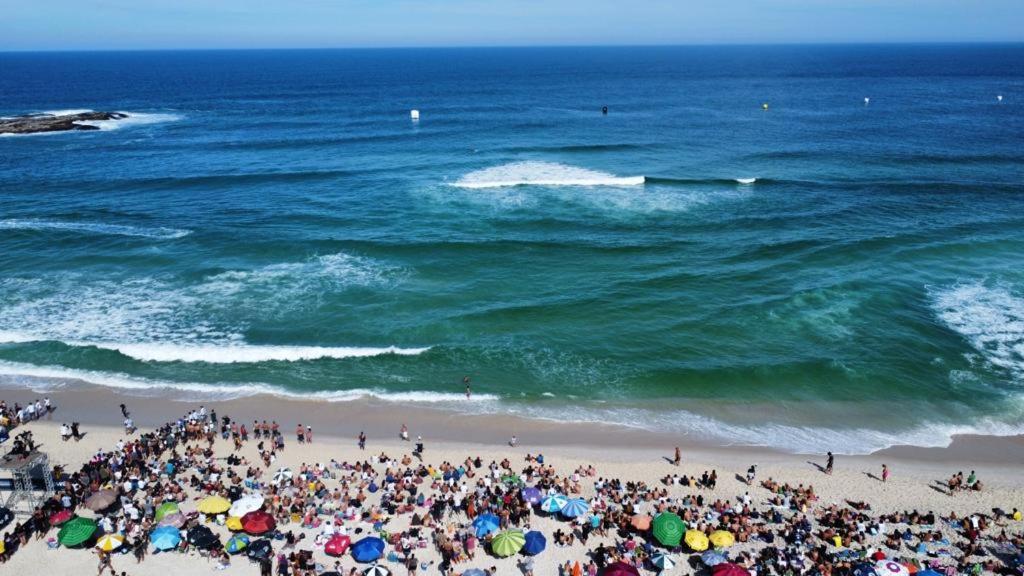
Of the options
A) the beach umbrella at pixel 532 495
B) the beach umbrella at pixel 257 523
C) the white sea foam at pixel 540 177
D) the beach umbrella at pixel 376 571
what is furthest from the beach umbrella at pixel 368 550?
the white sea foam at pixel 540 177

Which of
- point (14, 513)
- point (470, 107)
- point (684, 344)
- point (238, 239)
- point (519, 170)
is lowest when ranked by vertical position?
point (14, 513)

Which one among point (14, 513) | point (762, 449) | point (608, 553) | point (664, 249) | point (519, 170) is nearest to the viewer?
point (608, 553)

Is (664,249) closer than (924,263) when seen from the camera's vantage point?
No

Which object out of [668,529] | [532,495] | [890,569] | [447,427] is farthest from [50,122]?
[890,569]

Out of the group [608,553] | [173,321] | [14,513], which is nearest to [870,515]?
→ [608,553]

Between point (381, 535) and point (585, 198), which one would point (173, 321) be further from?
point (585, 198)

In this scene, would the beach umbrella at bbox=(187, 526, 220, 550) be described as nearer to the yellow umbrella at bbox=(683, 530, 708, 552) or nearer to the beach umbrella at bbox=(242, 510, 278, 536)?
the beach umbrella at bbox=(242, 510, 278, 536)

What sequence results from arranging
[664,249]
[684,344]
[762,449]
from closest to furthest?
[762,449], [684,344], [664,249]

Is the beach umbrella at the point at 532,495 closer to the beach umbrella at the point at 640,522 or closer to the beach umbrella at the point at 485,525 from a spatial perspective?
the beach umbrella at the point at 485,525
